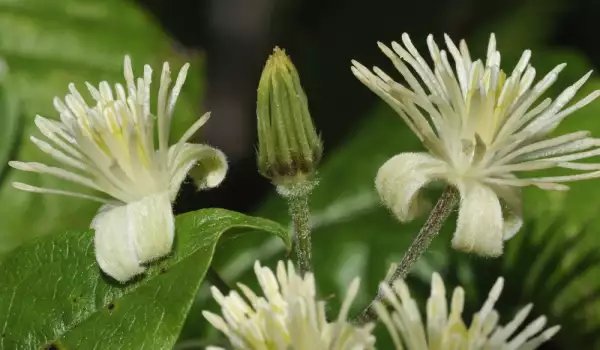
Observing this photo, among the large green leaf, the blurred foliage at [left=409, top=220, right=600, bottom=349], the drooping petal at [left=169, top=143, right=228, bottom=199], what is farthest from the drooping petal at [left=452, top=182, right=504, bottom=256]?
the large green leaf

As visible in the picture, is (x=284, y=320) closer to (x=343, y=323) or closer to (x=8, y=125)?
(x=343, y=323)

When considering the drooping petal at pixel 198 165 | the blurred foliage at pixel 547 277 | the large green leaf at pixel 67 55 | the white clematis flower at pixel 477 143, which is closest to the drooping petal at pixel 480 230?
the white clematis flower at pixel 477 143

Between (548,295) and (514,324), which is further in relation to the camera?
(548,295)

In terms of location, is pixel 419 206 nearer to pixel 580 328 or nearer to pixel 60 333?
pixel 60 333

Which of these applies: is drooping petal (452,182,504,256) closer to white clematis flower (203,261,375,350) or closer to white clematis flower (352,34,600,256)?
white clematis flower (352,34,600,256)

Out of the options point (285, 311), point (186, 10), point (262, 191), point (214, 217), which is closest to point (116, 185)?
point (214, 217)

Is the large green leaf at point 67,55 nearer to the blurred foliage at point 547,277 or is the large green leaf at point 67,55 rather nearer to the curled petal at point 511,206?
the blurred foliage at point 547,277
